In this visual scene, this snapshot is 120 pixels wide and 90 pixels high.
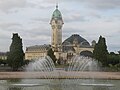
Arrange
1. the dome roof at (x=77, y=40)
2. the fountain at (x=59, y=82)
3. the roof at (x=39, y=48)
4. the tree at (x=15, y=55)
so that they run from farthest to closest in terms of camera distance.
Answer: the dome roof at (x=77, y=40) < the roof at (x=39, y=48) < the tree at (x=15, y=55) < the fountain at (x=59, y=82)

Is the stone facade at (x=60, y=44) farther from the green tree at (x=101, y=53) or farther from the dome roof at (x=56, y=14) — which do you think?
the green tree at (x=101, y=53)

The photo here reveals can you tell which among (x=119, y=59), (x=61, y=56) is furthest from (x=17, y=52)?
(x=61, y=56)

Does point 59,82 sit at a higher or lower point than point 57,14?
lower

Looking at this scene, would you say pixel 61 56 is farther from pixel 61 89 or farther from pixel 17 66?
pixel 61 89

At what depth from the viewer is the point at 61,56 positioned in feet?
490

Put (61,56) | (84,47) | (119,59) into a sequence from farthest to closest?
(84,47) < (61,56) < (119,59)

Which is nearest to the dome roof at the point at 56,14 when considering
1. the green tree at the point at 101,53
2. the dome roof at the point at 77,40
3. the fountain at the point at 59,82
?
the dome roof at the point at 77,40

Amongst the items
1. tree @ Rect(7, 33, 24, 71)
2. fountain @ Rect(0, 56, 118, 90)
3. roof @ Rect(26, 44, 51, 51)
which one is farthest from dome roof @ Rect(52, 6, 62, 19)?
tree @ Rect(7, 33, 24, 71)

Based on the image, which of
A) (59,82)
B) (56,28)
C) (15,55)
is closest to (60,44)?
(56,28)

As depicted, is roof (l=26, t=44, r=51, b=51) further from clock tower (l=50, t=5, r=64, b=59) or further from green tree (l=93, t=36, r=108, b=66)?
green tree (l=93, t=36, r=108, b=66)

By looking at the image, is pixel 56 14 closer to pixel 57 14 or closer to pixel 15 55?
pixel 57 14

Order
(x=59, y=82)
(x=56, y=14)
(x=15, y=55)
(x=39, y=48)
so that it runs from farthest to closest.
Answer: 1. (x=39, y=48)
2. (x=56, y=14)
3. (x=15, y=55)
4. (x=59, y=82)

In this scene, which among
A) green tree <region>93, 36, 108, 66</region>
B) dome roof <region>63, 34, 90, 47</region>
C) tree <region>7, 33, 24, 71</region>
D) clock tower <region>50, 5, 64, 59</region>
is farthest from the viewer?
dome roof <region>63, 34, 90, 47</region>

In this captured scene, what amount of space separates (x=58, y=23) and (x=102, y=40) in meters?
85.8
